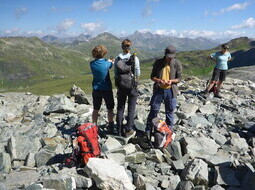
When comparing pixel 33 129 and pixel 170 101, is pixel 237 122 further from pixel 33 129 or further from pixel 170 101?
pixel 33 129

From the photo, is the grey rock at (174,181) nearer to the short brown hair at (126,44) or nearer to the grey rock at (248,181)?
the grey rock at (248,181)

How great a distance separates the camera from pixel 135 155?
28.0ft

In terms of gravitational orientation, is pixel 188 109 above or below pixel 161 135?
below

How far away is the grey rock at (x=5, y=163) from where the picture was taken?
27.5 ft

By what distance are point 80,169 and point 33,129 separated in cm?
537

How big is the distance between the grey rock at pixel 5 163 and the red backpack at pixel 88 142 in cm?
258

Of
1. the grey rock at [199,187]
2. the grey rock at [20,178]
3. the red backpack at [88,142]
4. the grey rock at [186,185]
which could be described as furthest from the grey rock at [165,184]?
the grey rock at [20,178]

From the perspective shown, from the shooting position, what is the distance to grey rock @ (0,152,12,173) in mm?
8375

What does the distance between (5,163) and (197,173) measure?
243 inches

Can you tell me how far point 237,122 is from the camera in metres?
13.7

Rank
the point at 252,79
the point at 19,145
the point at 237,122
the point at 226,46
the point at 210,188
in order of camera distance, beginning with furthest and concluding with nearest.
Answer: the point at 252,79
the point at 226,46
the point at 237,122
the point at 19,145
the point at 210,188

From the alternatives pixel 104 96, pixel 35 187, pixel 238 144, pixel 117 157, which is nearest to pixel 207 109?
pixel 238 144

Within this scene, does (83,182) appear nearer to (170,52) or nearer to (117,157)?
(117,157)

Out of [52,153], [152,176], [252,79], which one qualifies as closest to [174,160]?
[152,176]
